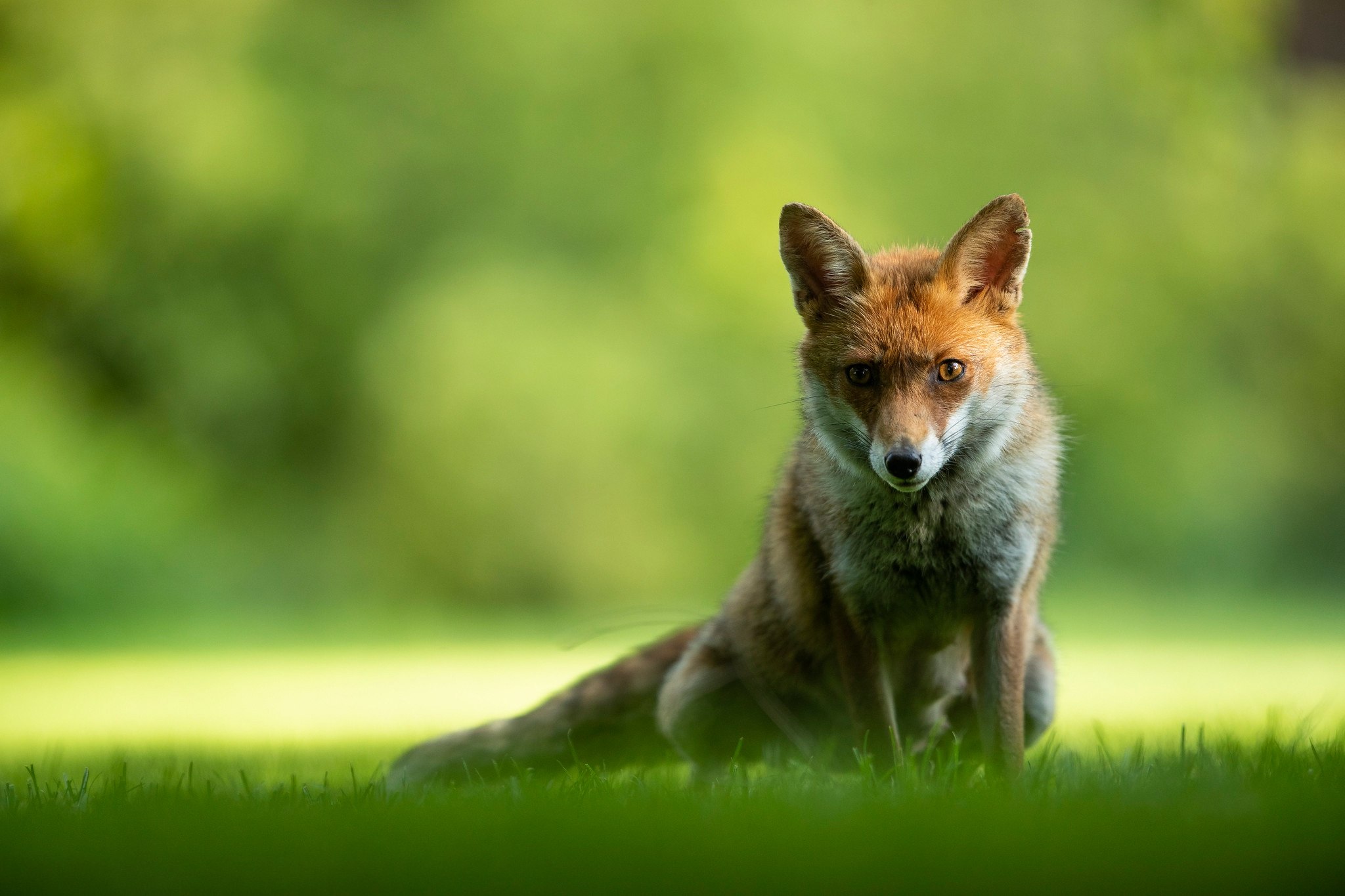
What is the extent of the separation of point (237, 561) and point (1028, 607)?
1229 centimetres

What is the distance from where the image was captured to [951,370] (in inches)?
147

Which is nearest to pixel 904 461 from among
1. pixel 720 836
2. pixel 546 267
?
pixel 720 836

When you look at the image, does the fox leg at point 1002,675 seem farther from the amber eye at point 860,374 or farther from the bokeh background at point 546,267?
the bokeh background at point 546,267

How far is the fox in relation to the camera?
3.74 meters

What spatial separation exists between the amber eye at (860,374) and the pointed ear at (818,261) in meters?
0.33

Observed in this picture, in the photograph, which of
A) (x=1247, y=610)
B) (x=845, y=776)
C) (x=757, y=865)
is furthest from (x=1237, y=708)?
(x=1247, y=610)

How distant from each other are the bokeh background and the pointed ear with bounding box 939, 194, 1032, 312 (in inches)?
394

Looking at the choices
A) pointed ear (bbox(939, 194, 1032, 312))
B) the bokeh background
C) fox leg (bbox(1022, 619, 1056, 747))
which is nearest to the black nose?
pointed ear (bbox(939, 194, 1032, 312))

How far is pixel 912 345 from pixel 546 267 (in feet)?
37.7

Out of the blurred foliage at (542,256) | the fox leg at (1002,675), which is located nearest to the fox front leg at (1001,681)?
the fox leg at (1002,675)

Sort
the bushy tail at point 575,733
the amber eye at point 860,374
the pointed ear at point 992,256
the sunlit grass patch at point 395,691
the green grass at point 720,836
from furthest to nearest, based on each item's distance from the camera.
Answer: the sunlit grass patch at point 395,691
the bushy tail at point 575,733
the pointed ear at point 992,256
the amber eye at point 860,374
the green grass at point 720,836

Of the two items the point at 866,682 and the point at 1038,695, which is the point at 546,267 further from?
the point at 866,682

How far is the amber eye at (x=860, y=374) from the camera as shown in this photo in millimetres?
3773

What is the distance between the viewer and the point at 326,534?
15094mm
